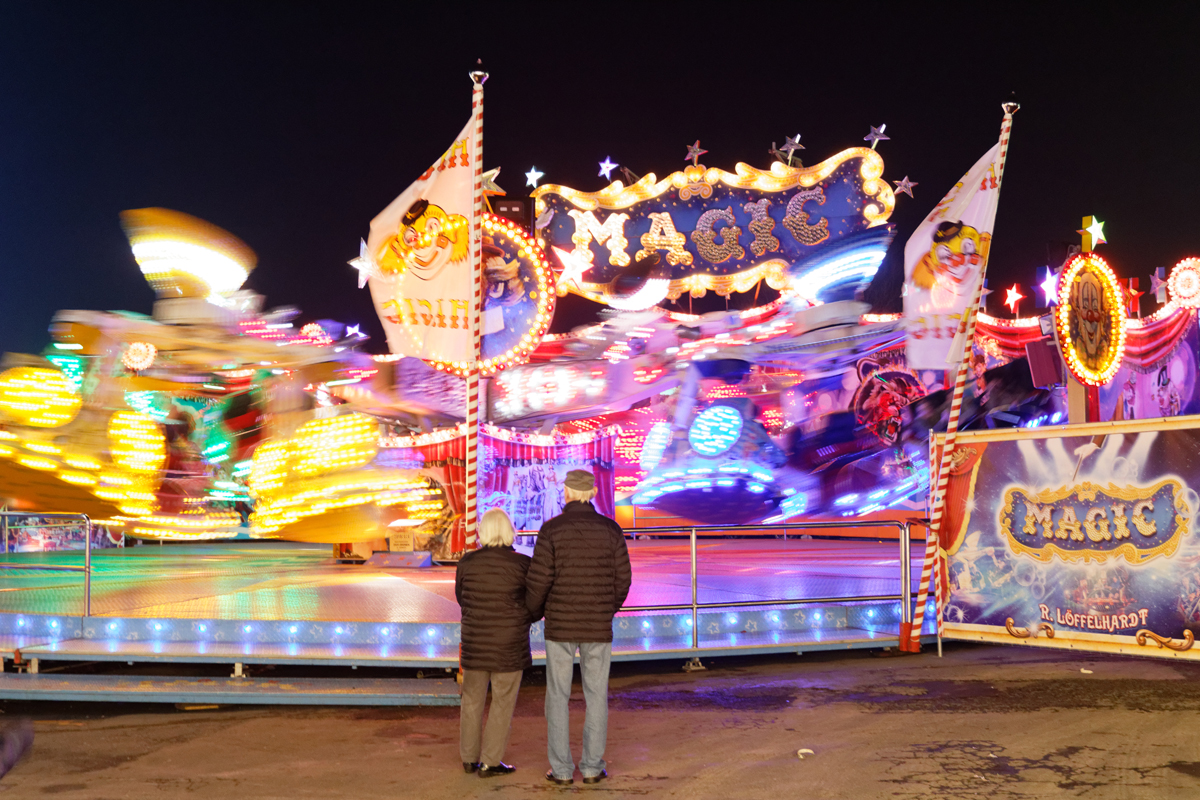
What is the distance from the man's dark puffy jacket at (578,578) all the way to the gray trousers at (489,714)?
16.5 inches

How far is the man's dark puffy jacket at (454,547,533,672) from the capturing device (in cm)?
589

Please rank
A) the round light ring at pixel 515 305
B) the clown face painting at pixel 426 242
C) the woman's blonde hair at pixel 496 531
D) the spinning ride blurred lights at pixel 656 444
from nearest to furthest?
the woman's blonde hair at pixel 496 531, the clown face painting at pixel 426 242, the round light ring at pixel 515 305, the spinning ride blurred lights at pixel 656 444

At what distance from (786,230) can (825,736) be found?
648 inches

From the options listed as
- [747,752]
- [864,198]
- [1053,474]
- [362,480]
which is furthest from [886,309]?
[747,752]

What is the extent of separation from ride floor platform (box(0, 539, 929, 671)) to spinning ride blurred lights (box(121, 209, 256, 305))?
4.38m

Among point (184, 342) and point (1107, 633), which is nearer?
point (1107, 633)

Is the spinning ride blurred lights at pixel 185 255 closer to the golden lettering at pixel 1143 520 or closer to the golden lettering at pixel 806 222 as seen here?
the golden lettering at pixel 806 222

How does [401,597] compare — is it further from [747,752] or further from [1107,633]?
[1107,633]

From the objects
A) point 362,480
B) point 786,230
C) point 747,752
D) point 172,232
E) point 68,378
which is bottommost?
point 747,752

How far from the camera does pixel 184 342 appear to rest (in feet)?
49.6

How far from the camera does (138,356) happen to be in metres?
15.0

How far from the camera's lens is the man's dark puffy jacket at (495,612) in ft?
19.3

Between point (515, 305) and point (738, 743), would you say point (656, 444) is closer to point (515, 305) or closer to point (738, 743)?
point (515, 305)

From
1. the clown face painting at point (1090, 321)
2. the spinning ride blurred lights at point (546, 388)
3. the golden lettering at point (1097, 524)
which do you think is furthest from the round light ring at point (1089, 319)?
the spinning ride blurred lights at point (546, 388)
